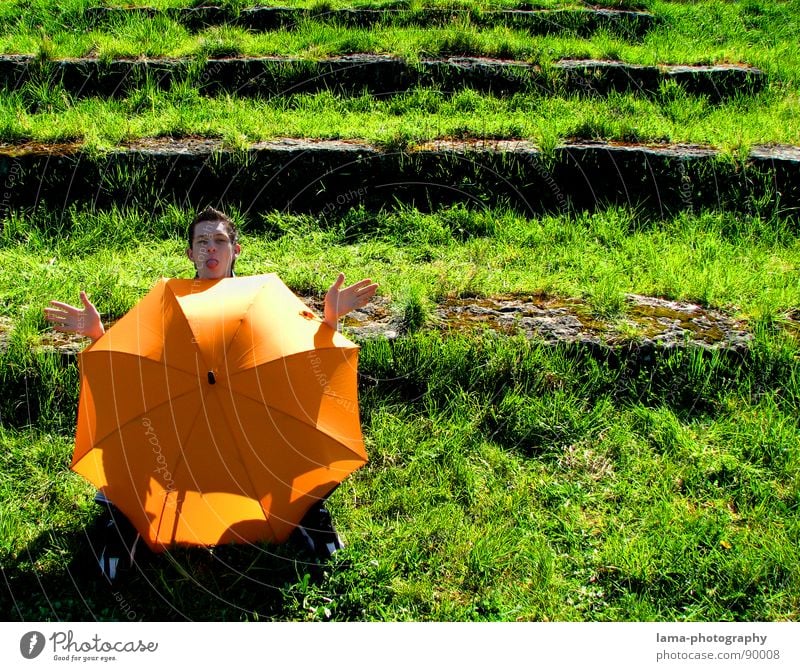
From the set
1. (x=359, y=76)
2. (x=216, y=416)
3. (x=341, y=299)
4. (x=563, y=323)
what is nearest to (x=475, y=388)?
(x=563, y=323)

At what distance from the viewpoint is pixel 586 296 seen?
16.6 feet

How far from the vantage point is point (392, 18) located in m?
8.07

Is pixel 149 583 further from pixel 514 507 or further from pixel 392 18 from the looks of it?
pixel 392 18

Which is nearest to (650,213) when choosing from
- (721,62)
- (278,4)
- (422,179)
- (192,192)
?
(422,179)

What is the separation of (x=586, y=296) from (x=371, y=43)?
394cm

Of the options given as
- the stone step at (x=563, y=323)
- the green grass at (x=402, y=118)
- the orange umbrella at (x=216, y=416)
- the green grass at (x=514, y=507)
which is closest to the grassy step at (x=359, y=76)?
the green grass at (x=402, y=118)

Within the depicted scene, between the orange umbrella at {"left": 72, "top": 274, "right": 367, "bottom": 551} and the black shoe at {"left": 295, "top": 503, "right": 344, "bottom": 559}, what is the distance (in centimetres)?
24

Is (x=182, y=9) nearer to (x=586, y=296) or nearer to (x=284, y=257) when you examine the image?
(x=284, y=257)

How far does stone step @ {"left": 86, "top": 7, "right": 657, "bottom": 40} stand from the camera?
8031 mm

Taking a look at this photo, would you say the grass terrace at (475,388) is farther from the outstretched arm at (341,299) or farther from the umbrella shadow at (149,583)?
the outstretched arm at (341,299)

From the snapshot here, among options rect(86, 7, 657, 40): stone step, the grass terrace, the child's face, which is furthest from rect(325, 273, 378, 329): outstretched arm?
rect(86, 7, 657, 40): stone step

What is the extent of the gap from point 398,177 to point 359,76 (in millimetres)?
1697

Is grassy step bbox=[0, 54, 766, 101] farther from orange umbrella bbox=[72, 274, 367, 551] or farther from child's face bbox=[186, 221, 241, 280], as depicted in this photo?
orange umbrella bbox=[72, 274, 367, 551]

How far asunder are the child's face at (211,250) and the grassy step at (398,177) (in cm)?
221
